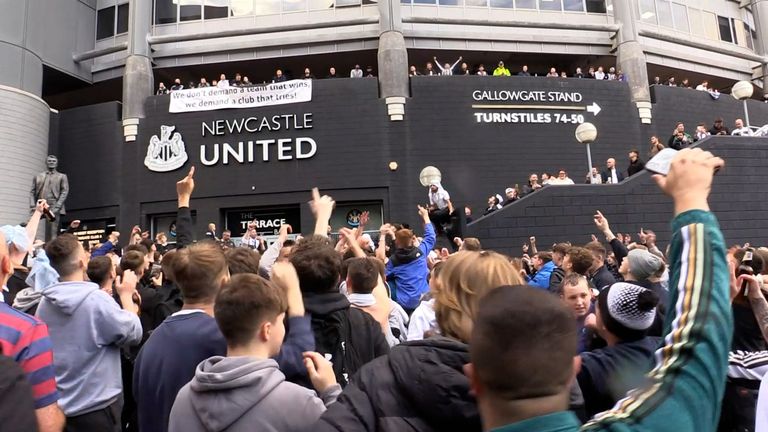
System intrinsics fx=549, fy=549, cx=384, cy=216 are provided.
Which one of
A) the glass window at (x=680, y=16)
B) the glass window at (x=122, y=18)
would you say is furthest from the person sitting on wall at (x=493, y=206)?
the glass window at (x=122, y=18)

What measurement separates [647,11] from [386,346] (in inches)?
1044

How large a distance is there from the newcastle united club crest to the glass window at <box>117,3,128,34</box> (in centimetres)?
641

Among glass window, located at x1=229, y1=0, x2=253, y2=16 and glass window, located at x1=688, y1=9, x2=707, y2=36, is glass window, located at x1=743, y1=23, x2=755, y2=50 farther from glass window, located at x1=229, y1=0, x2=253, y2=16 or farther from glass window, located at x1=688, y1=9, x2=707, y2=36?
glass window, located at x1=229, y1=0, x2=253, y2=16

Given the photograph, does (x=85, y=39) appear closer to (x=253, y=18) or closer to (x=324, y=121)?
(x=253, y=18)

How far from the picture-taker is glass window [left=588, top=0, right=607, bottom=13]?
23578mm

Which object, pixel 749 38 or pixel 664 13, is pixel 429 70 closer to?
pixel 664 13

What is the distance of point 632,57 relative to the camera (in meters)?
22.1

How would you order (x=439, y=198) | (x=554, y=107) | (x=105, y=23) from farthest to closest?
(x=105, y=23)
(x=554, y=107)
(x=439, y=198)

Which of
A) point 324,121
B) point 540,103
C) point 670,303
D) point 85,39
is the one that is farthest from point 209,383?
point 85,39

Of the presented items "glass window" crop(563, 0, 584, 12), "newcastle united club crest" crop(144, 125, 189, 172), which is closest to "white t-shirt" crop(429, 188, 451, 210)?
"newcastle united club crest" crop(144, 125, 189, 172)

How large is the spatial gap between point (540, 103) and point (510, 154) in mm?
2315

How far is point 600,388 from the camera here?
2488 millimetres

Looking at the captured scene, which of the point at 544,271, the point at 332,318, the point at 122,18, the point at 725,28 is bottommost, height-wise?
the point at 332,318

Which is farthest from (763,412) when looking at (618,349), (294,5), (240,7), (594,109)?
(240,7)
